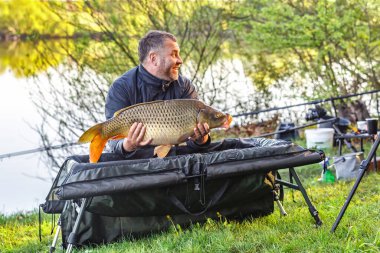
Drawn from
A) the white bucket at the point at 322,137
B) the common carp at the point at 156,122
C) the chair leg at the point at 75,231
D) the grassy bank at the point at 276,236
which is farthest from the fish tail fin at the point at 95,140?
the white bucket at the point at 322,137

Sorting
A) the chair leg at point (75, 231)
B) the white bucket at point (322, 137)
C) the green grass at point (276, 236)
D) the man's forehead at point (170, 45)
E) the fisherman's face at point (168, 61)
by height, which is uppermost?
the man's forehead at point (170, 45)

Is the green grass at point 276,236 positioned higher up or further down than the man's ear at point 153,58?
further down

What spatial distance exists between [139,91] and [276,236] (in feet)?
2.70

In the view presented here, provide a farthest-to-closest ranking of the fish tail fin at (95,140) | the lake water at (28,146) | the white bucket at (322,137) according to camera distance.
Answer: the lake water at (28,146), the white bucket at (322,137), the fish tail fin at (95,140)

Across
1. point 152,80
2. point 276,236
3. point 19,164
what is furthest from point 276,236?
point 19,164

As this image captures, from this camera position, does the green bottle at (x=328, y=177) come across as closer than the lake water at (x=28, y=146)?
Yes

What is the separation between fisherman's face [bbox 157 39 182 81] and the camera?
6.81 ft

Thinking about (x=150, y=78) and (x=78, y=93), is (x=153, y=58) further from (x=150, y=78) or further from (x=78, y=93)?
(x=78, y=93)

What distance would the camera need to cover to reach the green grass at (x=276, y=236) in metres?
1.56

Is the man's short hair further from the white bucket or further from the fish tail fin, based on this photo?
the white bucket

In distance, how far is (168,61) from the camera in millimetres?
2074

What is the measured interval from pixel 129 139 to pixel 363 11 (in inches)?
125

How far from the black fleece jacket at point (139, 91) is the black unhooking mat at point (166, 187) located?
273 millimetres

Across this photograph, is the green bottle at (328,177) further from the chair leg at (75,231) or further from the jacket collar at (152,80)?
the chair leg at (75,231)
